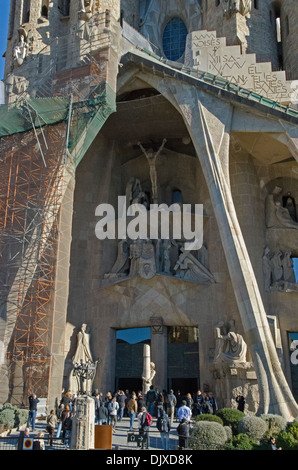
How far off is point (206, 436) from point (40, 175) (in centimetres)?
1150

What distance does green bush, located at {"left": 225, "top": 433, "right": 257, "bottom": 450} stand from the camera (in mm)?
10010

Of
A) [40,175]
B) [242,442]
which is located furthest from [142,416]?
[40,175]

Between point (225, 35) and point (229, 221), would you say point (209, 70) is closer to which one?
point (225, 35)

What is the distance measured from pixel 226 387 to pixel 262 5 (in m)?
16.6

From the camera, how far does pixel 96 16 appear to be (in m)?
20.6

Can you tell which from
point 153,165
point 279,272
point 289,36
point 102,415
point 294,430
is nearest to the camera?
point 294,430

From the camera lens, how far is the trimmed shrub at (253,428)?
1096cm

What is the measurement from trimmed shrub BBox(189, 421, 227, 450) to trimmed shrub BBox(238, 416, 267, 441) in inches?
40.6

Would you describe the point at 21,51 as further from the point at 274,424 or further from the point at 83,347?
the point at 274,424

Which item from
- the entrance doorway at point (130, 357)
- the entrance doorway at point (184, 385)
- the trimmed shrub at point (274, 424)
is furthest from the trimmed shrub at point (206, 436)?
the entrance doorway at point (130, 357)

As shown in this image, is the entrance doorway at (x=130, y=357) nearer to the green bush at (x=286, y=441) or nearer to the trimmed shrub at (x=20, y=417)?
the trimmed shrub at (x=20, y=417)

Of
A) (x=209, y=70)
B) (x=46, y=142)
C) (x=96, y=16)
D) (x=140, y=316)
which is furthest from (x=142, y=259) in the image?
(x=96, y=16)

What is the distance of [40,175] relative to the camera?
59.9ft

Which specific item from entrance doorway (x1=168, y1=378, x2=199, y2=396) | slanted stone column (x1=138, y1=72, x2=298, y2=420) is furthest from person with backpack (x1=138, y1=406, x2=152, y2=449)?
entrance doorway (x1=168, y1=378, x2=199, y2=396)
